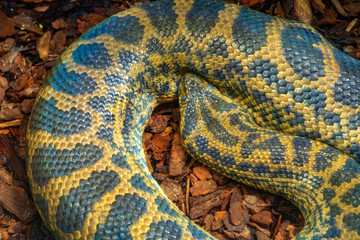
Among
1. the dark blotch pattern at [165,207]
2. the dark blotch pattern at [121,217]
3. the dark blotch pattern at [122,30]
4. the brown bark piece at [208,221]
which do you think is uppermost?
the dark blotch pattern at [122,30]

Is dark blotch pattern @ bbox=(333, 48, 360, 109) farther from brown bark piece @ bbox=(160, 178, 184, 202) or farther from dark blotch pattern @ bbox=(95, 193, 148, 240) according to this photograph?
dark blotch pattern @ bbox=(95, 193, 148, 240)

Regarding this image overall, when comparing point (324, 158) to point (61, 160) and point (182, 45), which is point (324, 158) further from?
point (61, 160)

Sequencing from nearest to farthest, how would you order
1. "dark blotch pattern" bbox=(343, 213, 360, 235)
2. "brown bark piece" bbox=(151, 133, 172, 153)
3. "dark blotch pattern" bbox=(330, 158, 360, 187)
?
"dark blotch pattern" bbox=(343, 213, 360, 235) < "dark blotch pattern" bbox=(330, 158, 360, 187) < "brown bark piece" bbox=(151, 133, 172, 153)

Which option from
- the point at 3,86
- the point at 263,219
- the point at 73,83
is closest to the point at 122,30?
the point at 73,83

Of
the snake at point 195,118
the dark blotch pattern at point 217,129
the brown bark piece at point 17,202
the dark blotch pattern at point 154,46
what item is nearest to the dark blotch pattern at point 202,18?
the snake at point 195,118

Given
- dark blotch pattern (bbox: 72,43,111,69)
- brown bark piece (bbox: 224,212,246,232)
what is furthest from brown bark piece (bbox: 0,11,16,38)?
brown bark piece (bbox: 224,212,246,232)

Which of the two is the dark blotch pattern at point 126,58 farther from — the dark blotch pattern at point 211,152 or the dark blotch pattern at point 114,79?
the dark blotch pattern at point 211,152
